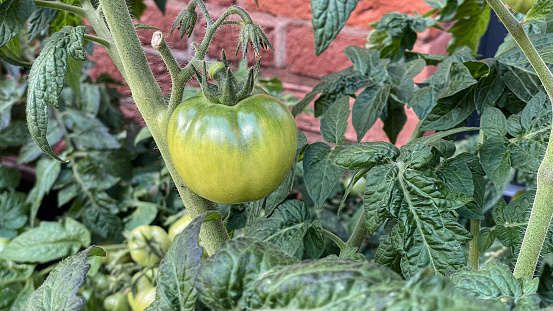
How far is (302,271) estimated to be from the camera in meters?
0.19

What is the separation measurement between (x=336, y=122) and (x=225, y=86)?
160mm

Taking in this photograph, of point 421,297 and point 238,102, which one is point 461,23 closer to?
point 238,102

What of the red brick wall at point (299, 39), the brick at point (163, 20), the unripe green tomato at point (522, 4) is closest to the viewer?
the unripe green tomato at point (522, 4)

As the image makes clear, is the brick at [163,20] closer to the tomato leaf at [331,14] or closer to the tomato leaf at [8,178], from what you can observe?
the tomato leaf at [8,178]

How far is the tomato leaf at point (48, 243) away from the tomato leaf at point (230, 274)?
1.73ft

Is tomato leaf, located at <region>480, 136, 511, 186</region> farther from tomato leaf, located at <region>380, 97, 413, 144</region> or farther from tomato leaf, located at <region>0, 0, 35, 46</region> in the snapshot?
tomato leaf, located at <region>0, 0, 35, 46</region>

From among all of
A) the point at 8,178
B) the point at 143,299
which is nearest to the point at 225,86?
the point at 143,299

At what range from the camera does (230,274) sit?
0.21 meters

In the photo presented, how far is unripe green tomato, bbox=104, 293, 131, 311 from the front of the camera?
0.65 meters

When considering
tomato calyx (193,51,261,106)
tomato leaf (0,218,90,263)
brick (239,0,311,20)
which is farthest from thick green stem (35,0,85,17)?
brick (239,0,311,20)

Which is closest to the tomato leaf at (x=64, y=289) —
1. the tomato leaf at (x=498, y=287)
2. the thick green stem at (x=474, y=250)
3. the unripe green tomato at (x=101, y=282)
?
the tomato leaf at (x=498, y=287)

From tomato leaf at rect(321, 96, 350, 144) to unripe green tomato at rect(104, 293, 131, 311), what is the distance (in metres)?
0.41

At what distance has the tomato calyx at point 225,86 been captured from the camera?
11.7 inches

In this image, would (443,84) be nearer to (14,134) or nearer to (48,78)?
(48,78)
